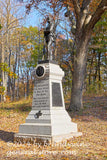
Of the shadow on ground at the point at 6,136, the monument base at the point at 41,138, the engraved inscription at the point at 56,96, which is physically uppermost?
the engraved inscription at the point at 56,96

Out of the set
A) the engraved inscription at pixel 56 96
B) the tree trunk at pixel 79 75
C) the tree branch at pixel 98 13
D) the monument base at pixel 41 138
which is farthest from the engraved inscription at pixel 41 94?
the tree branch at pixel 98 13

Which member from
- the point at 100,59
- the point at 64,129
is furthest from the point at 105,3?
the point at 100,59

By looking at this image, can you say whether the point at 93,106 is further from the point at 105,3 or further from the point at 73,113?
the point at 105,3

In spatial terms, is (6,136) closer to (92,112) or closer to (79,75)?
(92,112)

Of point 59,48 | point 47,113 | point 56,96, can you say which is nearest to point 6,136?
point 47,113

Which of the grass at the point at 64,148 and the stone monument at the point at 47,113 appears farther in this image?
the stone monument at the point at 47,113

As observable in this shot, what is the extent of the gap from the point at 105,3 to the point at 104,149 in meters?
9.34

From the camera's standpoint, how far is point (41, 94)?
7.34 meters

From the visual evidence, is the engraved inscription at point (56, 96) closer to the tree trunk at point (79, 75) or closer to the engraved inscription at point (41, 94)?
the engraved inscription at point (41, 94)

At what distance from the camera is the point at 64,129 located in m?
7.07

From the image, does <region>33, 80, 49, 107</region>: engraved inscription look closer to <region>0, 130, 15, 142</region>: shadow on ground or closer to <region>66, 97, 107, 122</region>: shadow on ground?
<region>0, 130, 15, 142</region>: shadow on ground

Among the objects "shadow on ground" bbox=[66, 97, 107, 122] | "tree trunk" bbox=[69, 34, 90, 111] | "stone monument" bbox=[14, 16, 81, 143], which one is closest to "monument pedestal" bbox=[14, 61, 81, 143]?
"stone monument" bbox=[14, 16, 81, 143]

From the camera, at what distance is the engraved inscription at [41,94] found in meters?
7.18

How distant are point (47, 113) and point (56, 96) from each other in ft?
2.33
